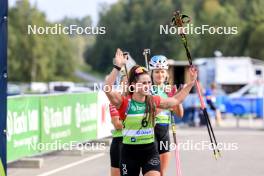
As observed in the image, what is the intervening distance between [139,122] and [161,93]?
5.39ft

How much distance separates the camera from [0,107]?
7145 millimetres

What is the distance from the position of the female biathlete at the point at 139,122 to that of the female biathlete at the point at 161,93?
5.06 ft

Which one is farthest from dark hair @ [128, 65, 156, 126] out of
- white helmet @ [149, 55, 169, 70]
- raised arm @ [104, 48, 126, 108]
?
white helmet @ [149, 55, 169, 70]

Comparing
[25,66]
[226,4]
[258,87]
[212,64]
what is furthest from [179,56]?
[258,87]

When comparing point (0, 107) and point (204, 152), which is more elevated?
point (0, 107)

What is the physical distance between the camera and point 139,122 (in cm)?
777

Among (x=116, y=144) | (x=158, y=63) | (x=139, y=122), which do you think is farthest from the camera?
(x=158, y=63)

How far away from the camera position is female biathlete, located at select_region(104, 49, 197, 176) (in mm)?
7703

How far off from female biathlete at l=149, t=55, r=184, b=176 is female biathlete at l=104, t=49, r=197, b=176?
1542mm

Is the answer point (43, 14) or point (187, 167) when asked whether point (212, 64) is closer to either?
point (187, 167)

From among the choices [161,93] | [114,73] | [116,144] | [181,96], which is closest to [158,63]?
[161,93]

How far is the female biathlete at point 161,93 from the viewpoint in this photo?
9445mm

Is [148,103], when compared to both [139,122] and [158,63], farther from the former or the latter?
[158,63]

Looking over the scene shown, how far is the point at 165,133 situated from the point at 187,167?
5242 mm
